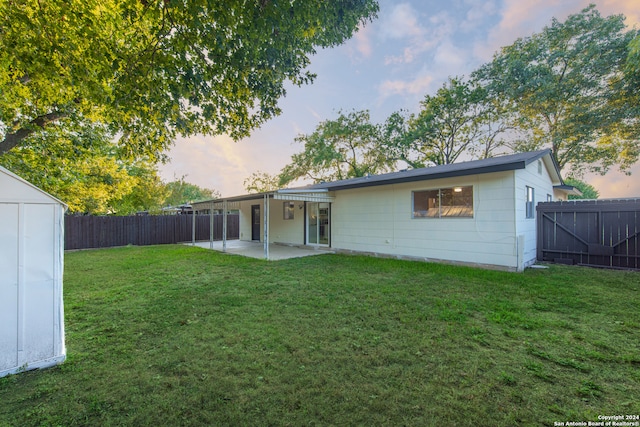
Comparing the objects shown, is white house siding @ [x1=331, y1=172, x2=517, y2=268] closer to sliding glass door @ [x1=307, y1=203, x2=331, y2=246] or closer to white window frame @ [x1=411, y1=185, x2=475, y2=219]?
white window frame @ [x1=411, y1=185, x2=475, y2=219]

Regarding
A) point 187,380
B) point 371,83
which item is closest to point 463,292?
point 187,380

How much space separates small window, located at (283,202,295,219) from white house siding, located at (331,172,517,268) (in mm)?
2458

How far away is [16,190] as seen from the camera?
7.28ft

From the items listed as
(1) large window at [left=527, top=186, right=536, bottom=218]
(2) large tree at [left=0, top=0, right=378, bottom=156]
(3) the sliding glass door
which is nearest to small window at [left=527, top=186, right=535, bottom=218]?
(1) large window at [left=527, top=186, right=536, bottom=218]

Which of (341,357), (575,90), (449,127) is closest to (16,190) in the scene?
(341,357)

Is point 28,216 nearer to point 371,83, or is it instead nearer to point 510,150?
point 371,83

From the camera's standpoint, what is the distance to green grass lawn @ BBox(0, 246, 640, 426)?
1.89m

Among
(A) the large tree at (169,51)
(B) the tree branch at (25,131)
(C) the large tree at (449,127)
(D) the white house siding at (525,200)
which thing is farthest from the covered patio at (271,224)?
(C) the large tree at (449,127)

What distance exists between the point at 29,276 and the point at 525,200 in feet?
30.4

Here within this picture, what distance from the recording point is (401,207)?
27.2 feet

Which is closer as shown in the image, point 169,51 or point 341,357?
point 341,357

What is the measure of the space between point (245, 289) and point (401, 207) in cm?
533

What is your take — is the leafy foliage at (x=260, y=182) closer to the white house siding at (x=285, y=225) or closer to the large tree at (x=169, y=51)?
the white house siding at (x=285, y=225)

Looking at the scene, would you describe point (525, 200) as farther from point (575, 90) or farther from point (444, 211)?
point (575, 90)
